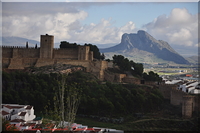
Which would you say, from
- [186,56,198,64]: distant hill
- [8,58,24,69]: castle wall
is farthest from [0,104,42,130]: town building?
[186,56,198,64]: distant hill

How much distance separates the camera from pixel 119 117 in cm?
2039

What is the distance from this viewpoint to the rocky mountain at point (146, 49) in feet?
234

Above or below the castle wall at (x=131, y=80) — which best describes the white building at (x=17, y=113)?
below

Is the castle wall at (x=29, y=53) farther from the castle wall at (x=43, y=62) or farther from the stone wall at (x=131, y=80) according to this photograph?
the stone wall at (x=131, y=80)

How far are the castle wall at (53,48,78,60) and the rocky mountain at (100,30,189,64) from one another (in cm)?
4338

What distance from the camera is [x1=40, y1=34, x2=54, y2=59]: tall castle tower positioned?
2703 cm

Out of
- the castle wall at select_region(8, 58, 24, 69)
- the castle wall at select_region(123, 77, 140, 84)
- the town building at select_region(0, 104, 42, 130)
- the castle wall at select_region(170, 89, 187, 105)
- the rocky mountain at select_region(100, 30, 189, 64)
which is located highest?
the rocky mountain at select_region(100, 30, 189, 64)

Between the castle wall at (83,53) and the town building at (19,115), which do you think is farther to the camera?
the castle wall at (83,53)

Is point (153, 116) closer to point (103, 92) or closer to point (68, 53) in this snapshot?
point (103, 92)

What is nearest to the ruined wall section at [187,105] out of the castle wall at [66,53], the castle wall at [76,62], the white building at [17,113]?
the castle wall at [76,62]

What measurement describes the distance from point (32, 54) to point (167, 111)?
1325 cm

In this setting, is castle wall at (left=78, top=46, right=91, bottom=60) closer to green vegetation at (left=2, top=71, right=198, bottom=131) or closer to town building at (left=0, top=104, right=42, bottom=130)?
green vegetation at (left=2, top=71, right=198, bottom=131)

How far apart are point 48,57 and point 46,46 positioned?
3.32 feet

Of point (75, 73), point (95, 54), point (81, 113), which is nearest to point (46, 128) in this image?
point (81, 113)
